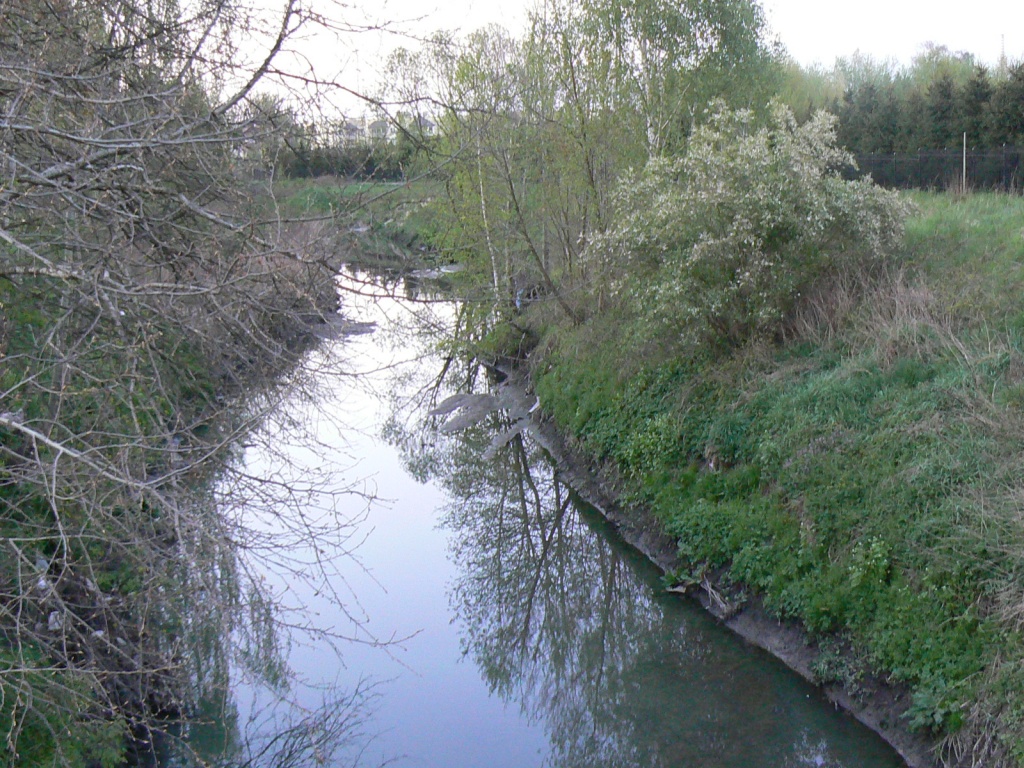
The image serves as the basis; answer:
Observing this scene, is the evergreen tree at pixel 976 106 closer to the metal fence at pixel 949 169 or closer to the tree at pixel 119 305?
the metal fence at pixel 949 169

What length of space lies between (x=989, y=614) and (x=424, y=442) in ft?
38.3

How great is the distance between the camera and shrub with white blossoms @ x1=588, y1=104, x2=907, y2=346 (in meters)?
10.8

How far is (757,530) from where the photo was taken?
363 inches

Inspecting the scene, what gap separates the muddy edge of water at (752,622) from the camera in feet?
22.7

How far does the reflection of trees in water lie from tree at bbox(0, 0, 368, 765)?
140 inches

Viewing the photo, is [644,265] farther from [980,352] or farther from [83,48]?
[83,48]

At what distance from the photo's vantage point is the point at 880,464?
841 centimetres

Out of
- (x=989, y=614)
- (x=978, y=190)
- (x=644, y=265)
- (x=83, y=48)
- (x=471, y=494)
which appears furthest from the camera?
(x=978, y=190)

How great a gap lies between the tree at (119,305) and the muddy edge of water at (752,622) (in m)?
4.88

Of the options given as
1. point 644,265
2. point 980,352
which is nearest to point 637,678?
point 980,352

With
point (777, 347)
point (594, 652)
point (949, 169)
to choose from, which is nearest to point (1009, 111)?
point (949, 169)

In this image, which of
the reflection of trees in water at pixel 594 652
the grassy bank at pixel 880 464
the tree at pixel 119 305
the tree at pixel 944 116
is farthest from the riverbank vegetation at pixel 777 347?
the tree at pixel 944 116

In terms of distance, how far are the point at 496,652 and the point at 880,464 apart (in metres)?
4.46

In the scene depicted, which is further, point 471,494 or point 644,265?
point 471,494
